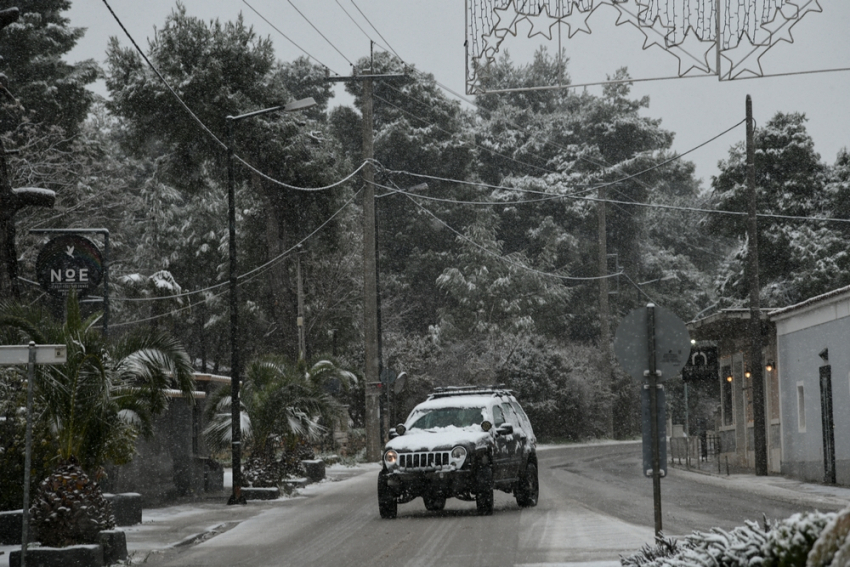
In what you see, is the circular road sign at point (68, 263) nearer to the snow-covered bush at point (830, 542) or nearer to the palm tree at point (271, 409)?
the palm tree at point (271, 409)

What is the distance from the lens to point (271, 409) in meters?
26.4

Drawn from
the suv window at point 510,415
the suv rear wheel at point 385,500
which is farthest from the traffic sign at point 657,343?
the suv window at point 510,415

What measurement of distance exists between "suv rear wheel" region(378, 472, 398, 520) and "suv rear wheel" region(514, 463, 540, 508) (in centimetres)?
250

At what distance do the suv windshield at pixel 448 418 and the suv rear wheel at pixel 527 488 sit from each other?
1.34 meters

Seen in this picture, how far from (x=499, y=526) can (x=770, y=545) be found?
10481 mm

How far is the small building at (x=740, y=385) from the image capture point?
33344mm

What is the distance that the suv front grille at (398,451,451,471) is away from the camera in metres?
19.1

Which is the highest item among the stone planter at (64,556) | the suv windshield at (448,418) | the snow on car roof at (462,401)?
the snow on car roof at (462,401)

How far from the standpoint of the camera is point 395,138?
2499 inches

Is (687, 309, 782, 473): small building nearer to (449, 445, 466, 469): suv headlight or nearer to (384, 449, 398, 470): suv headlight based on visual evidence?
(449, 445, 466, 469): suv headlight

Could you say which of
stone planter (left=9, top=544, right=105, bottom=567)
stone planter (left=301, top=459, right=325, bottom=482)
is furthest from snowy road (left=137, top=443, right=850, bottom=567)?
stone planter (left=301, top=459, right=325, bottom=482)

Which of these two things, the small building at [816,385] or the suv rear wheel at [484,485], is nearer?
the suv rear wheel at [484,485]

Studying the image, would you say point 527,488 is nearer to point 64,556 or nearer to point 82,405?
point 82,405

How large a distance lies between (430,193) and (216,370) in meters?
14.9
